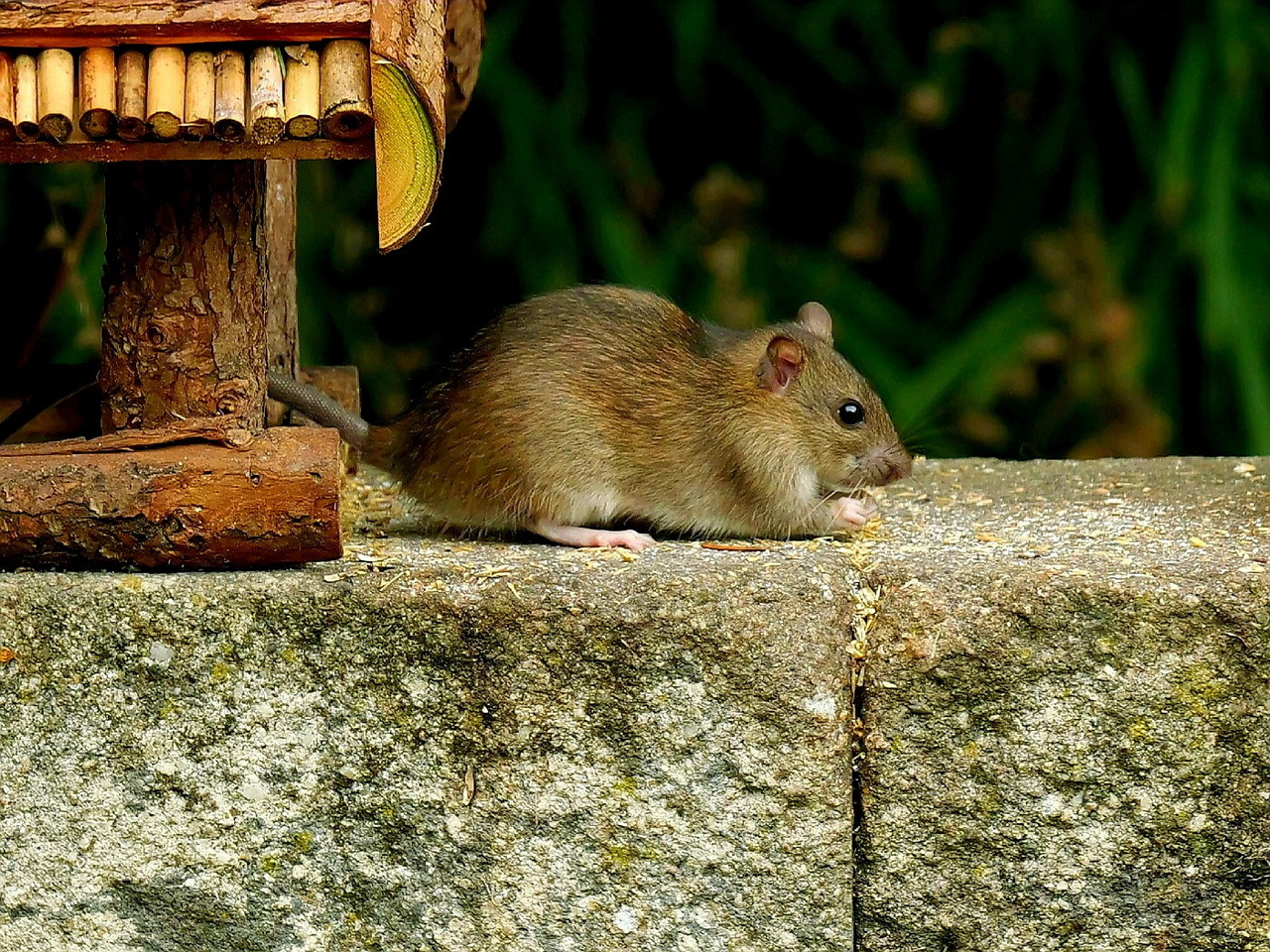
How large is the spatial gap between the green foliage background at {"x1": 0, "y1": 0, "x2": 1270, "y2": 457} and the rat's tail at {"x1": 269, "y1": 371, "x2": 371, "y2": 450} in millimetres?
1711

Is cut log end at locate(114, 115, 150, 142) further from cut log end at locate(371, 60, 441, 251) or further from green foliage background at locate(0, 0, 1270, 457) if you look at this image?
green foliage background at locate(0, 0, 1270, 457)

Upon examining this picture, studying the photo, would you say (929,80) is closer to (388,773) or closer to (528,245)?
(528,245)

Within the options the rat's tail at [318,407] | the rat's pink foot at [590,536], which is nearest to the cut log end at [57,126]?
the rat's tail at [318,407]

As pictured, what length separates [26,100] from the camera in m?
2.18

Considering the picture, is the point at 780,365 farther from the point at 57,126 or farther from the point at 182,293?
the point at 57,126

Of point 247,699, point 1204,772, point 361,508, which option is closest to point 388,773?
point 247,699

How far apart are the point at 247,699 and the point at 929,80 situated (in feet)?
10.1

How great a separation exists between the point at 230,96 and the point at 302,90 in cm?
8

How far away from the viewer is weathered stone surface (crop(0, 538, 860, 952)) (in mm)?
2389

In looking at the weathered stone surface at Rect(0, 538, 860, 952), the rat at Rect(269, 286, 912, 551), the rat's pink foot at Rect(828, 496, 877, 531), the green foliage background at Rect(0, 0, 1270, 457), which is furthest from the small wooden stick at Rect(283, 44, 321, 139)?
the green foliage background at Rect(0, 0, 1270, 457)

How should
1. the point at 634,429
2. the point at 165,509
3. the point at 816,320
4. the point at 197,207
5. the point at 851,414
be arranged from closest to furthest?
the point at 165,509 → the point at 197,207 → the point at 634,429 → the point at 851,414 → the point at 816,320

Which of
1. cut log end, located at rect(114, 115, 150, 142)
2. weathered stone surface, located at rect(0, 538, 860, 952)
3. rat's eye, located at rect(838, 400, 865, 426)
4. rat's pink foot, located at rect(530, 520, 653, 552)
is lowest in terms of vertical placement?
weathered stone surface, located at rect(0, 538, 860, 952)

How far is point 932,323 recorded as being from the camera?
5.12 metres

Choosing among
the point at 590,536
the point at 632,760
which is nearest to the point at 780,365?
the point at 590,536
